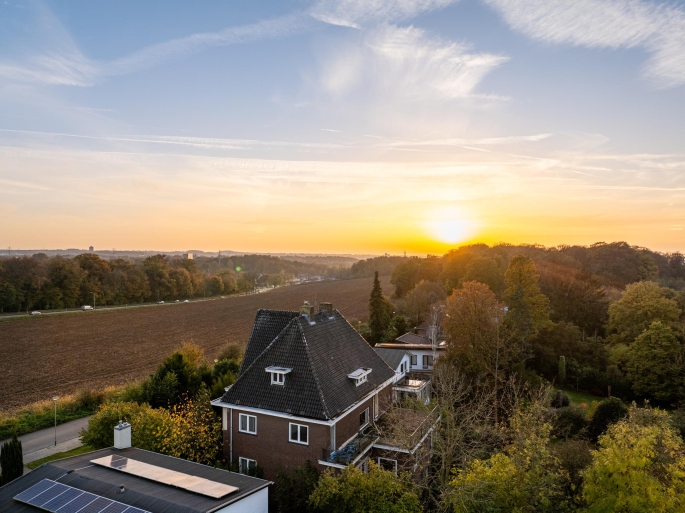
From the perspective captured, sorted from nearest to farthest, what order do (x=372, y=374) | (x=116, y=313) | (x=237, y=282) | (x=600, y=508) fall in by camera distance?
(x=600, y=508) < (x=372, y=374) < (x=116, y=313) < (x=237, y=282)

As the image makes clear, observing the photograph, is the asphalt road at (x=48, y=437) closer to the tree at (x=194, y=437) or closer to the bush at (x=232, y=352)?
the tree at (x=194, y=437)

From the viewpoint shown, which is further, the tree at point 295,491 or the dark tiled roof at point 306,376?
the dark tiled roof at point 306,376

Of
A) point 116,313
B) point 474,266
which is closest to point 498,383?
point 474,266

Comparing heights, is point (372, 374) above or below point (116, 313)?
above

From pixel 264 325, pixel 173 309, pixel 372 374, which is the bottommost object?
pixel 173 309

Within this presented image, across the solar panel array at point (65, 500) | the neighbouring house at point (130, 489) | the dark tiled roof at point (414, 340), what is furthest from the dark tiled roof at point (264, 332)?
the dark tiled roof at point (414, 340)

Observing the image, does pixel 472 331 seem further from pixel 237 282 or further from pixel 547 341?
pixel 237 282

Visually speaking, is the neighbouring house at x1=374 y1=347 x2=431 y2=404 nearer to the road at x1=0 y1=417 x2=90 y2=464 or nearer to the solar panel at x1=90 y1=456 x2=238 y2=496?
the solar panel at x1=90 y1=456 x2=238 y2=496
